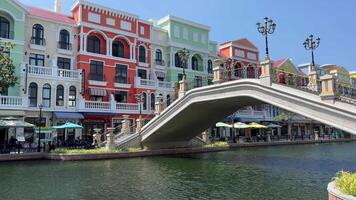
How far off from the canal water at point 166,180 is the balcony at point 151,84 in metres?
15.5

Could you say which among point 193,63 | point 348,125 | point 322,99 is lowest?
point 348,125

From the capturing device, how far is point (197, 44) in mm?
43938

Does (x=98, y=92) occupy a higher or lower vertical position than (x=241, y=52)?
lower

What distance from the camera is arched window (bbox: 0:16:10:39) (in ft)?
101

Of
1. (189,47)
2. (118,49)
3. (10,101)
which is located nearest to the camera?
(10,101)

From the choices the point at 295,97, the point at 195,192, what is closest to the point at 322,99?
the point at 295,97

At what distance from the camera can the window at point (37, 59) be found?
106ft

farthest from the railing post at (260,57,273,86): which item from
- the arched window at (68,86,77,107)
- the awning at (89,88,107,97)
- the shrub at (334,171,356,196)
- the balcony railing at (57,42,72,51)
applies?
the balcony railing at (57,42,72,51)

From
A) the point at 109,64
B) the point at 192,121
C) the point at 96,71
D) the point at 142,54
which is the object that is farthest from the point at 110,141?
the point at 142,54

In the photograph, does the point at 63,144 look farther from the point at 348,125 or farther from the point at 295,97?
the point at 348,125

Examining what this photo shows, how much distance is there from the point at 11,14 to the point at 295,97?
25096 mm

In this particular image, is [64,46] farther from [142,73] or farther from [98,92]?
[142,73]

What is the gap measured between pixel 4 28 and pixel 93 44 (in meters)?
8.18

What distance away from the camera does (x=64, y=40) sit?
34219mm
